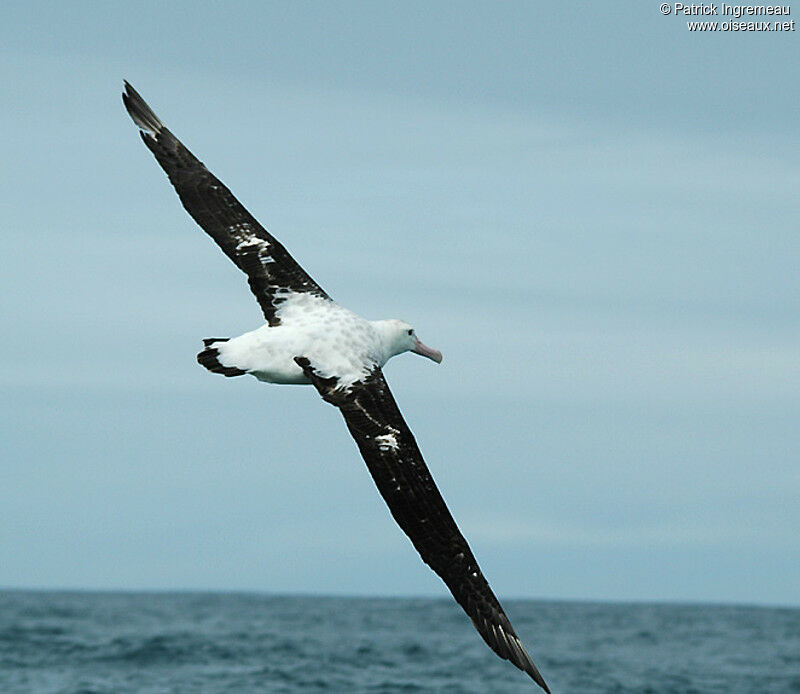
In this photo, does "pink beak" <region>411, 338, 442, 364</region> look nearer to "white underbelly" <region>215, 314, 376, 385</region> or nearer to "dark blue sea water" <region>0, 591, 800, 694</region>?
"white underbelly" <region>215, 314, 376, 385</region>

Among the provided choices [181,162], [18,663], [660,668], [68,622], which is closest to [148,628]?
[68,622]

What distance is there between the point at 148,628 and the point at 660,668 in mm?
23319

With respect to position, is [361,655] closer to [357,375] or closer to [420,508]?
[357,375]

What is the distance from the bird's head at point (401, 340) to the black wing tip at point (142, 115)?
332 centimetres

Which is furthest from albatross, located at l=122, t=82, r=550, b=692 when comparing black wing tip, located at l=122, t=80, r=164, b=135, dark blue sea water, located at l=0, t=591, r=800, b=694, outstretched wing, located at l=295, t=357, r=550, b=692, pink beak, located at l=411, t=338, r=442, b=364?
dark blue sea water, located at l=0, t=591, r=800, b=694

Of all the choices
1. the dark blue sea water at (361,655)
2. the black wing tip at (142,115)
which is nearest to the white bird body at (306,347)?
the black wing tip at (142,115)

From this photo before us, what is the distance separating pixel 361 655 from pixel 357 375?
3278 centimetres

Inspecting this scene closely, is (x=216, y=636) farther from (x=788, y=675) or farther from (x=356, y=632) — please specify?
(x=788, y=675)

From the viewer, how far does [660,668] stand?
41.2 meters

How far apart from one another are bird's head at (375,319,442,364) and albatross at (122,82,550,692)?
21 mm

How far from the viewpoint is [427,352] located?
1427 centimetres

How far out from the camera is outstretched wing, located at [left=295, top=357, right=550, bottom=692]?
11.4 metres

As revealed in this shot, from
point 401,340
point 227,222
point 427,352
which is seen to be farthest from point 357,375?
point 227,222

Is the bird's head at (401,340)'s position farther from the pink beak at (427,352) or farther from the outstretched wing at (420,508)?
the outstretched wing at (420,508)
